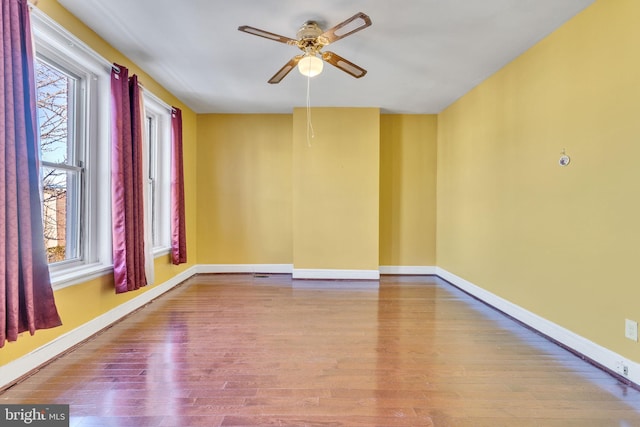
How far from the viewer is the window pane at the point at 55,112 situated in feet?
7.47

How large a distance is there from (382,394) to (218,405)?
97 centimetres

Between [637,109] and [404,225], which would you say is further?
[404,225]

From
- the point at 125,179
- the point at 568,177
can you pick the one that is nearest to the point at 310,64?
the point at 125,179

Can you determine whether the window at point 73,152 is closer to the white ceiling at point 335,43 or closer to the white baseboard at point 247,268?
the white ceiling at point 335,43

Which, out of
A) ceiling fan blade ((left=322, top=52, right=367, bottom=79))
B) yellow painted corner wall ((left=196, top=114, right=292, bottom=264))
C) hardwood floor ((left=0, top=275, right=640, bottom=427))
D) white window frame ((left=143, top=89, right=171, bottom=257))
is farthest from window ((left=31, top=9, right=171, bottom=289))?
yellow painted corner wall ((left=196, top=114, right=292, bottom=264))

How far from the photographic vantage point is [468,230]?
389cm

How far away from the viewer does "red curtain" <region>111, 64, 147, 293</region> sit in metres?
2.70

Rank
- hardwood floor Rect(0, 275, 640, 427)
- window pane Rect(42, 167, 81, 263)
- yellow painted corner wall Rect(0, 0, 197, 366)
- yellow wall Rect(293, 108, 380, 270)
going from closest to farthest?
1. hardwood floor Rect(0, 275, 640, 427)
2. yellow painted corner wall Rect(0, 0, 197, 366)
3. window pane Rect(42, 167, 81, 263)
4. yellow wall Rect(293, 108, 380, 270)

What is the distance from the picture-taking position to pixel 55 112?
7.86ft

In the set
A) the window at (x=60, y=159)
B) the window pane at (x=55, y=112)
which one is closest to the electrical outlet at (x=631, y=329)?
the window at (x=60, y=159)

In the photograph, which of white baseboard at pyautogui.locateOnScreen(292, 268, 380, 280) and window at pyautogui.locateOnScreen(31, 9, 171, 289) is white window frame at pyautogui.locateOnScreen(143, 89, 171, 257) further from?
white baseboard at pyautogui.locateOnScreen(292, 268, 380, 280)

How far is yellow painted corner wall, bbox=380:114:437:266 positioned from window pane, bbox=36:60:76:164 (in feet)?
13.0

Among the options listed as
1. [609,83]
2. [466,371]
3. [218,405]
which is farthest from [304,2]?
[466,371]

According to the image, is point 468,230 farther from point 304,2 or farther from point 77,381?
point 77,381
